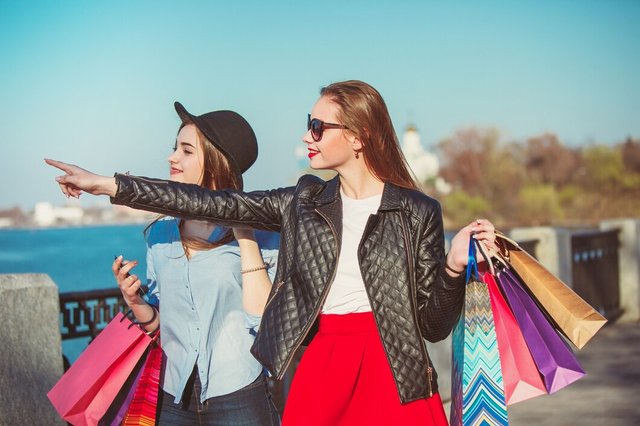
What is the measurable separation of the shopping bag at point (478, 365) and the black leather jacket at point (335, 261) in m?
0.06

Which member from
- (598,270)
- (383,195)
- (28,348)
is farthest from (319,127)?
(598,270)

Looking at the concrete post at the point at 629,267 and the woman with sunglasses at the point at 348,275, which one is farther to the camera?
the concrete post at the point at 629,267

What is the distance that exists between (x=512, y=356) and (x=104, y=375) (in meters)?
1.75

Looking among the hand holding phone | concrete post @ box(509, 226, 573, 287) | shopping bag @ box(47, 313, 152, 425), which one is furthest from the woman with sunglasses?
concrete post @ box(509, 226, 573, 287)

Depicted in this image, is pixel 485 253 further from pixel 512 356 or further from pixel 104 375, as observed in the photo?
pixel 104 375

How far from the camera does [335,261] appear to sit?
135 inches

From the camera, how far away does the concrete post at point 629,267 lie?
1410 cm

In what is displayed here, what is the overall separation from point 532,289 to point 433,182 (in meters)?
110

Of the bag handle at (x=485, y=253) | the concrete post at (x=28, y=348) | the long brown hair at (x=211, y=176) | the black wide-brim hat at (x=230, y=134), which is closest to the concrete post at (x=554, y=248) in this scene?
the concrete post at (x=28, y=348)

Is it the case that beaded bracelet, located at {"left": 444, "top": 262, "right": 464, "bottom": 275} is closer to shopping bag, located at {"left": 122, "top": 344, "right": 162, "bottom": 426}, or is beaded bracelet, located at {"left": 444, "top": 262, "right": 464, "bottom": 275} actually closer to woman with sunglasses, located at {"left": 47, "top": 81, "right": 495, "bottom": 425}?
woman with sunglasses, located at {"left": 47, "top": 81, "right": 495, "bottom": 425}

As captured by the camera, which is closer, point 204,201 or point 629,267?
point 204,201

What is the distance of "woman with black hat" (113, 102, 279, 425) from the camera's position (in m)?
3.83

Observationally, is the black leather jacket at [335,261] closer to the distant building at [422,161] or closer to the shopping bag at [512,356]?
the shopping bag at [512,356]

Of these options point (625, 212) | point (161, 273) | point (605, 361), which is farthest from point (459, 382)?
point (625, 212)
